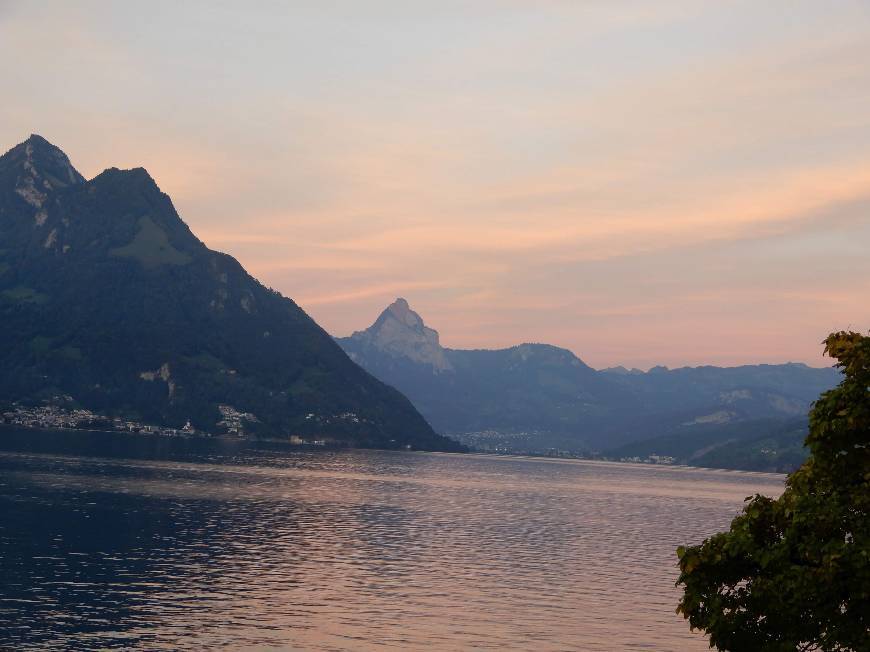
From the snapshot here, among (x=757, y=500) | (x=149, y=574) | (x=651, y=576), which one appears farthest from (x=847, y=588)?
(x=651, y=576)

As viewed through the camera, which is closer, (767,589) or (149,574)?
(767,589)

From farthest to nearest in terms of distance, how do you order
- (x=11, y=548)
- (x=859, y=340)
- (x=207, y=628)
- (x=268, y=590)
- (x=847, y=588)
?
1. (x=11, y=548)
2. (x=268, y=590)
3. (x=207, y=628)
4. (x=859, y=340)
5. (x=847, y=588)

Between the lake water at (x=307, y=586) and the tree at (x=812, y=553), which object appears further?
the lake water at (x=307, y=586)

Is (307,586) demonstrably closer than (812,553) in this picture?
No

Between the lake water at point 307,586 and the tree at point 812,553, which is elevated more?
the tree at point 812,553

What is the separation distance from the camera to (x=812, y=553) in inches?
1423

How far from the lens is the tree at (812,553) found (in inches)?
1400

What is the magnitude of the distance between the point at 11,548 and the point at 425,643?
63816 millimetres

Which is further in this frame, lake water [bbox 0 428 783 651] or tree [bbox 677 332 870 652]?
lake water [bbox 0 428 783 651]

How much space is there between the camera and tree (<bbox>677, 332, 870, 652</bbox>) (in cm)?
3556

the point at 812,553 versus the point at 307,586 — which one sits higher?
the point at 812,553

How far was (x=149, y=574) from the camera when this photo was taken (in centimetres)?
11312

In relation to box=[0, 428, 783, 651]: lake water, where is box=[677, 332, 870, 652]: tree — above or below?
above

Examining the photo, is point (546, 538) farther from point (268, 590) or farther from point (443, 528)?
point (268, 590)
